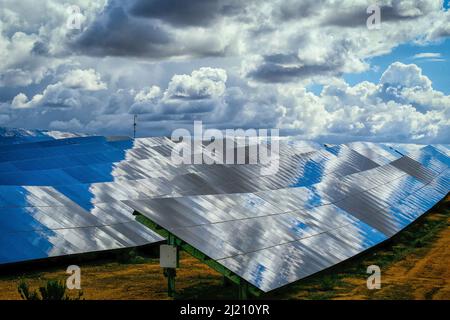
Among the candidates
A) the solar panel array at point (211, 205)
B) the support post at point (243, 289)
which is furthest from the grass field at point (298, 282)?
the support post at point (243, 289)

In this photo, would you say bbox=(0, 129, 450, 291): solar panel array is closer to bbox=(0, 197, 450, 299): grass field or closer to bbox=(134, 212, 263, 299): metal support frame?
bbox=(134, 212, 263, 299): metal support frame

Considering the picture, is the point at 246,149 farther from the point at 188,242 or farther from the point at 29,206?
the point at 188,242

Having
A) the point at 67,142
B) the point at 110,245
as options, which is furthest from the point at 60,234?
the point at 67,142

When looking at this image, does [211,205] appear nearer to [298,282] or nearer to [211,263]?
[298,282]

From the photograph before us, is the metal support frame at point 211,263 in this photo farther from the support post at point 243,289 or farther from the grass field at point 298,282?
the grass field at point 298,282

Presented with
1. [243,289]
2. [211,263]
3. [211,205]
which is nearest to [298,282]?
[243,289]
